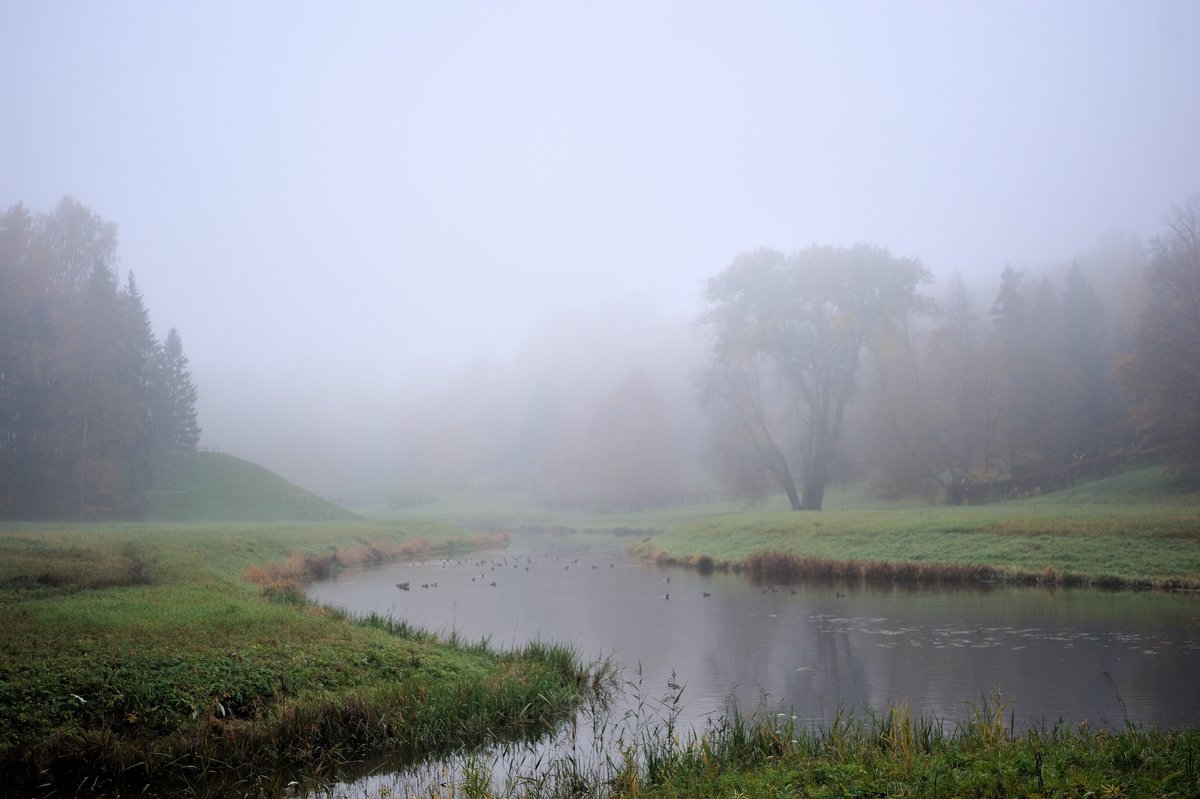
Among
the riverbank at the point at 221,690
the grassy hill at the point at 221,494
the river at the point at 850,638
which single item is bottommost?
the river at the point at 850,638

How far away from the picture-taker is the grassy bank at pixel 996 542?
88.3 feet

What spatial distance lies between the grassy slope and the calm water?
3.42 metres

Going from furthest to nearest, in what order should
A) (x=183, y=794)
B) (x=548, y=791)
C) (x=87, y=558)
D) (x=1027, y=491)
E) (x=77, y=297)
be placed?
(x=77, y=297)
(x=1027, y=491)
(x=87, y=558)
(x=183, y=794)
(x=548, y=791)

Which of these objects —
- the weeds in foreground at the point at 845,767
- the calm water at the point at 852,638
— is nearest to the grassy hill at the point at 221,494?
the calm water at the point at 852,638

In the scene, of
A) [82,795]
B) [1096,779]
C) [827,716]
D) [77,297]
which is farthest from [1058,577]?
[77,297]

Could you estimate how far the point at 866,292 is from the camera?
51.3 meters

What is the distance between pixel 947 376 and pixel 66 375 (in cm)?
6038

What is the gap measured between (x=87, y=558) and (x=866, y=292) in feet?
141

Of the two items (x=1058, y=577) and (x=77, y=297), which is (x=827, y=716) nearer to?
(x=1058, y=577)

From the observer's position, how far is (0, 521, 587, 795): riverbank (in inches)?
427

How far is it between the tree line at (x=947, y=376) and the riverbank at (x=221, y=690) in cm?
3837

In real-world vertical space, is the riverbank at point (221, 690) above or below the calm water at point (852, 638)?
above

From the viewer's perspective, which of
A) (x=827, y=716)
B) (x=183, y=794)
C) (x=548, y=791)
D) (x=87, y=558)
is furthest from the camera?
(x=87, y=558)

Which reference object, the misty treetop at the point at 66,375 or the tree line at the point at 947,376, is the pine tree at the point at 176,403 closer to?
the misty treetop at the point at 66,375
